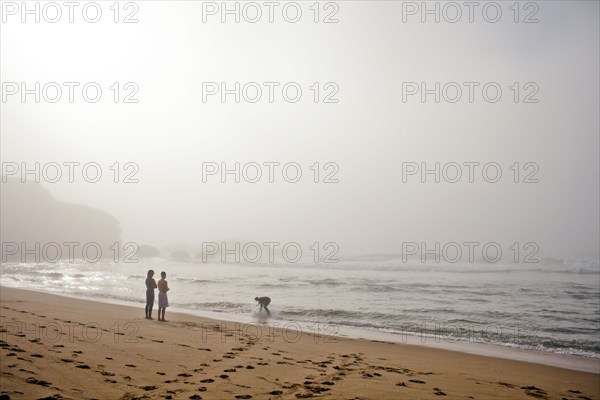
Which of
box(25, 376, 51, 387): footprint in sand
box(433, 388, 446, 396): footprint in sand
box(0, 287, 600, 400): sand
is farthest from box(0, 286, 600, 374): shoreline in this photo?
box(25, 376, 51, 387): footprint in sand

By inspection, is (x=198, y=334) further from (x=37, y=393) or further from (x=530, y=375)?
(x=530, y=375)

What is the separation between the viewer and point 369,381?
7836 millimetres

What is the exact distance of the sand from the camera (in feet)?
21.3

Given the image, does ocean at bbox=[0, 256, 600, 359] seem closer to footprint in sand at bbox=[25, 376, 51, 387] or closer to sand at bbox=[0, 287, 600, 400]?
sand at bbox=[0, 287, 600, 400]

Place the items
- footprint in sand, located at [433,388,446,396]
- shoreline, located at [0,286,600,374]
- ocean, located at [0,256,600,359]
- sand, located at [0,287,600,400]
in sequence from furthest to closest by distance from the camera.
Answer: ocean, located at [0,256,600,359]
shoreline, located at [0,286,600,374]
footprint in sand, located at [433,388,446,396]
sand, located at [0,287,600,400]

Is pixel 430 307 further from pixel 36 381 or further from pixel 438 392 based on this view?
pixel 36 381

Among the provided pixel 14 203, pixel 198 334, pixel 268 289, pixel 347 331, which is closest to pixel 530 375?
pixel 347 331

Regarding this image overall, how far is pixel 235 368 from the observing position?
8180mm

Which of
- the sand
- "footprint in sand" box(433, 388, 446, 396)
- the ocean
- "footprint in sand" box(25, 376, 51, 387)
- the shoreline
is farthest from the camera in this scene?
the ocean

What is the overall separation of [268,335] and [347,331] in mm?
3634

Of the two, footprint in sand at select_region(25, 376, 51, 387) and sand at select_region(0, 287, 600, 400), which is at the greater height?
footprint in sand at select_region(25, 376, 51, 387)

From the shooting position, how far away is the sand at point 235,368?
21.3 feet

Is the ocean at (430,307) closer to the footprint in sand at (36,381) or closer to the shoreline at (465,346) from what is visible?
the shoreline at (465,346)

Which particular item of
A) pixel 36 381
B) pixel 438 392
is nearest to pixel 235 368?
pixel 36 381
